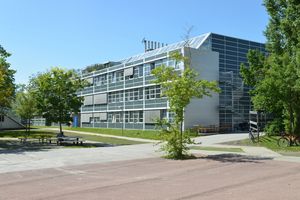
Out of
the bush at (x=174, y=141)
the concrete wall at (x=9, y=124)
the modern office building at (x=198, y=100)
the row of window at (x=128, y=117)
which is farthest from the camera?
the concrete wall at (x=9, y=124)

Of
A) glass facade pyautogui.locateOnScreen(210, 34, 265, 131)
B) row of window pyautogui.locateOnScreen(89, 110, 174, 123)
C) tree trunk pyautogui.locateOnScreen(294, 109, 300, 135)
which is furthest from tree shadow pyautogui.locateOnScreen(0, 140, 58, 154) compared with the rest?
glass facade pyautogui.locateOnScreen(210, 34, 265, 131)

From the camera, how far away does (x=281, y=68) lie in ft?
99.6

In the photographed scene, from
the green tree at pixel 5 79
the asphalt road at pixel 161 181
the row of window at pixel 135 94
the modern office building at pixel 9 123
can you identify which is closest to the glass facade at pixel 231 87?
the row of window at pixel 135 94

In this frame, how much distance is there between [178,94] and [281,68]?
39.1 ft

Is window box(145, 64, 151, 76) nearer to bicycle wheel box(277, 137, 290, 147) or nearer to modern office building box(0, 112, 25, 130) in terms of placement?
bicycle wheel box(277, 137, 290, 147)

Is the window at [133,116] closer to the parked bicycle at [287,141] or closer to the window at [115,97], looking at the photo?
the window at [115,97]

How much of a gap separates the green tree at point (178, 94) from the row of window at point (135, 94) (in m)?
25.3

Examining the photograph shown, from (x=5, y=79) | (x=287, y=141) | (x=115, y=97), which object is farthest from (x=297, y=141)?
(x=115, y=97)

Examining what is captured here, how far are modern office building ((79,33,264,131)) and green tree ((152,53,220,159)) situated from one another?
21.6 metres

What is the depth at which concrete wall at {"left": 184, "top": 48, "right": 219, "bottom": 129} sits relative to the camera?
4778 cm

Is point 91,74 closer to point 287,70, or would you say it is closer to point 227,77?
point 227,77

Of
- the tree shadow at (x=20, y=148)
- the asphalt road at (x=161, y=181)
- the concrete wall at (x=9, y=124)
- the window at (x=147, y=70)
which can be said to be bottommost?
the asphalt road at (x=161, y=181)

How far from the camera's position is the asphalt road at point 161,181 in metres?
11.1

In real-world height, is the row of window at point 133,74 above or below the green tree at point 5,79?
above
